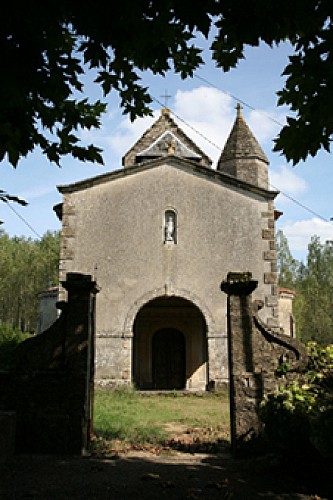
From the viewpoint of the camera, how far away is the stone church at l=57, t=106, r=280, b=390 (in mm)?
14867

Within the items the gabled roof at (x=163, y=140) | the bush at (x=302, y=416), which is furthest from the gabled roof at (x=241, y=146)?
the bush at (x=302, y=416)

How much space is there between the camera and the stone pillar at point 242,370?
593 cm

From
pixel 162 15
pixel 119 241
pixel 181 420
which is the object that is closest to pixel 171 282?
pixel 119 241

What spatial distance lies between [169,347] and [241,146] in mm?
8984

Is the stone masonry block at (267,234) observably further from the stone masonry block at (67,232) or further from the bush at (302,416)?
the bush at (302,416)

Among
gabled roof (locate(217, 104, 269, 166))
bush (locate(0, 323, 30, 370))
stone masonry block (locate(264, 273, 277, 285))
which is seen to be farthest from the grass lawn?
gabled roof (locate(217, 104, 269, 166))

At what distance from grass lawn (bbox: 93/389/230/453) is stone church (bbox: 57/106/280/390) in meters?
1.18

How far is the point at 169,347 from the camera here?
62.0 ft

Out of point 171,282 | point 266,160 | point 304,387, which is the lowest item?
point 304,387

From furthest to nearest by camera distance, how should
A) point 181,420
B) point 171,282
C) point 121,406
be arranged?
point 171,282 < point 121,406 < point 181,420

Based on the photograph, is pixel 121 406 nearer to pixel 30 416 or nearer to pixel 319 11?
pixel 30 416

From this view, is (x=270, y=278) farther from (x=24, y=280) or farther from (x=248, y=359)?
(x=24, y=280)

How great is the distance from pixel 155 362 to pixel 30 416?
510 inches

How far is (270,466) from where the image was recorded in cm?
507
